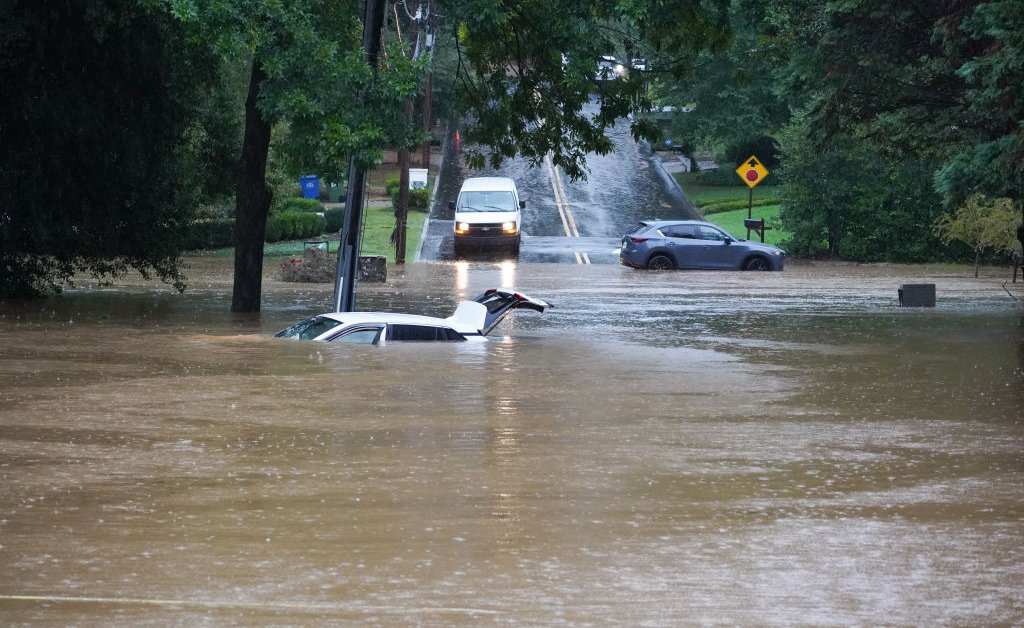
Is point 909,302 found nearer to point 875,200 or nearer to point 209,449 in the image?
point 875,200

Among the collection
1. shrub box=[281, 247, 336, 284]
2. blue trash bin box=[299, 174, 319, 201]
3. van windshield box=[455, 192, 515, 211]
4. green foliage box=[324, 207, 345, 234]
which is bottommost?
shrub box=[281, 247, 336, 284]

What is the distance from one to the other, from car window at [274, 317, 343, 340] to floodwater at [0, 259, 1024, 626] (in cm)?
21

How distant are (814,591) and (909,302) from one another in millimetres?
23189

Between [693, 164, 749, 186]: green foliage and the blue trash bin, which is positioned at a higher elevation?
[693, 164, 749, 186]: green foliage

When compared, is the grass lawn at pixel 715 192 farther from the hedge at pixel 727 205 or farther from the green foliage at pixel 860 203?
the green foliage at pixel 860 203

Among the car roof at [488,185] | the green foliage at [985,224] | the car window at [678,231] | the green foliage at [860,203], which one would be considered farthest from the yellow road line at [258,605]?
the car roof at [488,185]

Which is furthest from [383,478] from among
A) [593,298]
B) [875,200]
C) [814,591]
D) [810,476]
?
[875,200]

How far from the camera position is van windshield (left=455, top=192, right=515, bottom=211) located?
48031 millimetres

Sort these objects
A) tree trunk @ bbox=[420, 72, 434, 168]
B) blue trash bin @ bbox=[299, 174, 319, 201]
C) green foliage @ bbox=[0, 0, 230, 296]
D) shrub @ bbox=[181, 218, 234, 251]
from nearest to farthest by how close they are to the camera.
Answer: green foliage @ bbox=[0, 0, 230, 296] → shrub @ bbox=[181, 218, 234, 251] → tree trunk @ bbox=[420, 72, 434, 168] → blue trash bin @ bbox=[299, 174, 319, 201]

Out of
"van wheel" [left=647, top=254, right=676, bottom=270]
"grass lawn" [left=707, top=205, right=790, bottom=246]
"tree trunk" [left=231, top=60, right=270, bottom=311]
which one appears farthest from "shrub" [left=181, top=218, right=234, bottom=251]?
"tree trunk" [left=231, top=60, right=270, bottom=311]

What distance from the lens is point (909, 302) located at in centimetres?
3111

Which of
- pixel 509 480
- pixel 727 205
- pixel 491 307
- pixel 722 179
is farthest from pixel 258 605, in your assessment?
pixel 722 179

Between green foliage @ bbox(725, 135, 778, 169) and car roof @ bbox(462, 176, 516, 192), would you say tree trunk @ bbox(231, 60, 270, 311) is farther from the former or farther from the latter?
green foliage @ bbox(725, 135, 778, 169)

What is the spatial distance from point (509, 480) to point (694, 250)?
102 ft
